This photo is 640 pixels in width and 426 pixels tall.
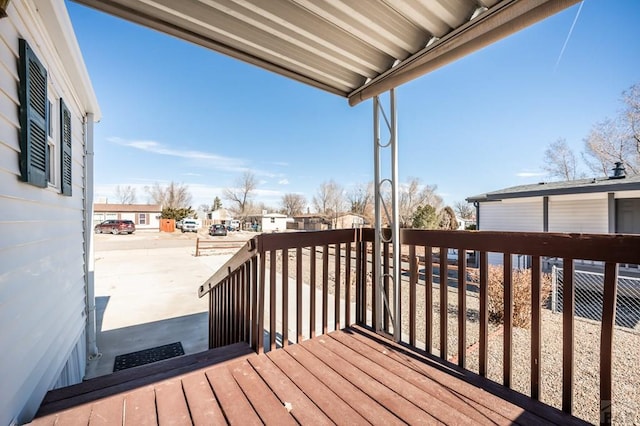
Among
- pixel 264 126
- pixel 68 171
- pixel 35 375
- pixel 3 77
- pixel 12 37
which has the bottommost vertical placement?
pixel 35 375

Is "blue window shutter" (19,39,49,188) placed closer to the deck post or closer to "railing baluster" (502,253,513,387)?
the deck post

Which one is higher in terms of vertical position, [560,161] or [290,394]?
[560,161]

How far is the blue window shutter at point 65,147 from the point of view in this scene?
2410 millimetres

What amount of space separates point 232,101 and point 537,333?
1846 cm

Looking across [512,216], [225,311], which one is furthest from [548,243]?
[512,216]

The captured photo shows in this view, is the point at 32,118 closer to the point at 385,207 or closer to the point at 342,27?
the point at 342,27

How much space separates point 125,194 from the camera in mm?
46938

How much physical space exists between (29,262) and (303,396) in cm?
183

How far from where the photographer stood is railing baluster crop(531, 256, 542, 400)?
149cm

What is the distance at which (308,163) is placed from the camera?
37750mm

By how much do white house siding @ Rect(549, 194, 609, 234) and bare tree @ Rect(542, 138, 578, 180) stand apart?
1204 centimetres

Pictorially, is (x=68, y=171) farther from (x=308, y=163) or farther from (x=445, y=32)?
(x=308, y=163)

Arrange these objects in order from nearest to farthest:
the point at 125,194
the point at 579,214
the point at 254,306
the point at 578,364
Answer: the point at 254,306 → the point at 578,364 → the point at 579,214 → the point at 125,194

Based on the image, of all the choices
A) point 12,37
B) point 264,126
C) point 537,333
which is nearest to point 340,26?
point 12,37
